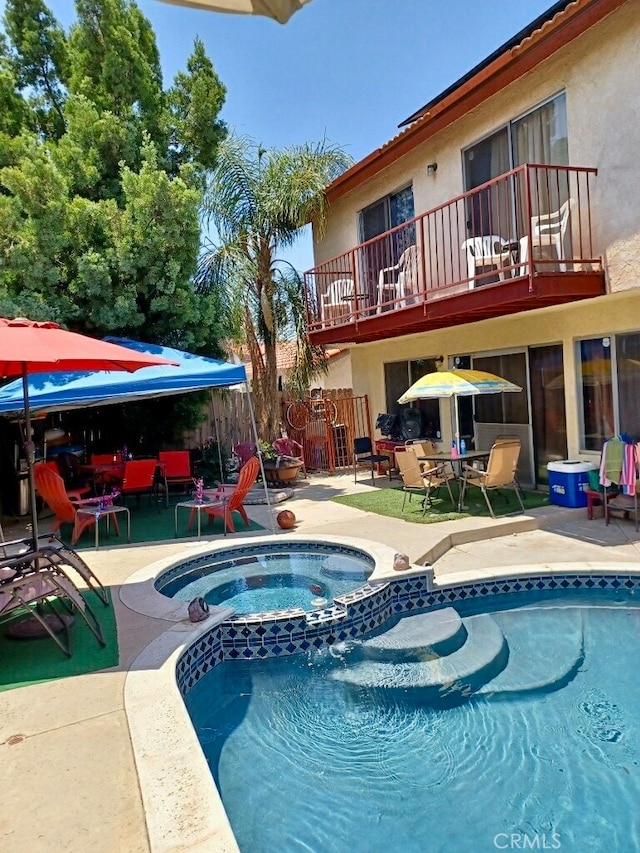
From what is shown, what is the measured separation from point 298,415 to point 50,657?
37.6 ft

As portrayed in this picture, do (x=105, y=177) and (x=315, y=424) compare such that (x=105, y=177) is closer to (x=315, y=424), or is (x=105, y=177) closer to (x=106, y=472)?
(x=106, y=472)

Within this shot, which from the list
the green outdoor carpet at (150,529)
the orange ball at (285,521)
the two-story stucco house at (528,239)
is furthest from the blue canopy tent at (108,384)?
the two-story stucco house at (528,239)

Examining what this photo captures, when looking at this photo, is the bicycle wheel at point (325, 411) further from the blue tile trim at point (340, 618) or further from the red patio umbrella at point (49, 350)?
the red patio umbrella at point (49, 350)

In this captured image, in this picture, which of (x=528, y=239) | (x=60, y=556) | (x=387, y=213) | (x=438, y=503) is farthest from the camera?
(x=387, y=213)

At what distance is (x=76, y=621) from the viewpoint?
5465 millimetres

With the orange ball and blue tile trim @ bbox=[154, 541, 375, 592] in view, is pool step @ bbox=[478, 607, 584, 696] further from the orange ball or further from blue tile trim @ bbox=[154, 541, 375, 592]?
the orange ball

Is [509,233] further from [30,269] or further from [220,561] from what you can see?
[30,269]

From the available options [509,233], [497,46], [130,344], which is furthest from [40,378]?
[497,46]

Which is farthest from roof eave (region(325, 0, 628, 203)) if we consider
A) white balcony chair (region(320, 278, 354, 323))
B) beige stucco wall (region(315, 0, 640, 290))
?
white balcony chair (region(320, 278, 354, 323))

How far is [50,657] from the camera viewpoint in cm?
473

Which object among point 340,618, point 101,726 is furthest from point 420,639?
point 101,726

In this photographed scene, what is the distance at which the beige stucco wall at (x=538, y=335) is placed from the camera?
891 centimetres

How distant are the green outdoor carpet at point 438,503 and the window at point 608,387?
140 cm

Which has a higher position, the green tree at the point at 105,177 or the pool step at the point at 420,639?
the green tree at the point at 105,177
